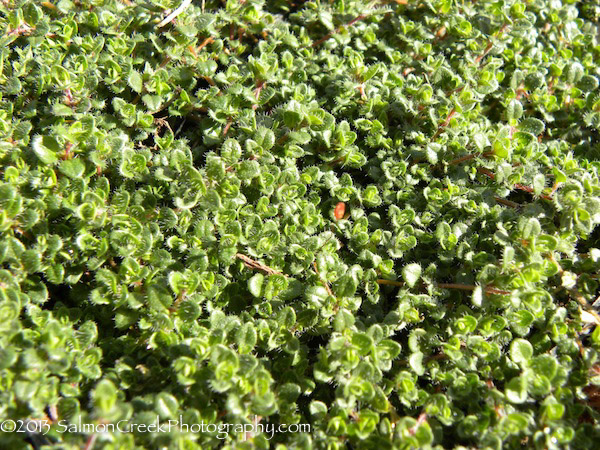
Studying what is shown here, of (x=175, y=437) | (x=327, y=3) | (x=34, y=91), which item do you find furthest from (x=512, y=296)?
(x=34, y=91)

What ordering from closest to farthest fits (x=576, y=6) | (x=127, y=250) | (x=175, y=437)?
(x=175, y=437) < (x=127, y=250) < (x=576, y=6)

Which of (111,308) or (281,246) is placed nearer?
(111,308)

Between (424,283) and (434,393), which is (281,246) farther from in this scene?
(434,393)

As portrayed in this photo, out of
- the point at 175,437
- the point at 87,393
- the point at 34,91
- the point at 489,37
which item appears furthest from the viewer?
the point at 489,37

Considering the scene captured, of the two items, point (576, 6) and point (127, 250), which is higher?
point (576, 6)

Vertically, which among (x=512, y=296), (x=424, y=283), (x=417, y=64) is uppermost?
(x=417, y=64)

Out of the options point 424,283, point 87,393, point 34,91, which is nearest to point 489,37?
point 424,283

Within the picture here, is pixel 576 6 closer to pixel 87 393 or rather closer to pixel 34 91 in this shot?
pixel 34 91
